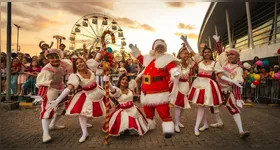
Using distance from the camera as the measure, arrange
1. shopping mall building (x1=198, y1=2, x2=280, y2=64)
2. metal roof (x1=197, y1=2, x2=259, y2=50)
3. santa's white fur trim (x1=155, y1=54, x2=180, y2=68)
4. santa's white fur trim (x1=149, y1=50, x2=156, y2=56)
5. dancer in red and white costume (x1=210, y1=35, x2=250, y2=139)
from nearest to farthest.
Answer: santa's white fur trim (x1=155, y1=54, x2=180, y2=68), dancer in red and white costume (x1=210, y1=35, x2=250, y2=139), santa's white fur trim (x1=149, y1=50, x2=156, y2=56), shopping mall building (x1=198, y1=2, x2=280, y2=64), metal roof (x1=197, y1=2, x2=259, y2=50)

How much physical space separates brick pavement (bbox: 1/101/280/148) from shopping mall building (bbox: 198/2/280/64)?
5.13 m

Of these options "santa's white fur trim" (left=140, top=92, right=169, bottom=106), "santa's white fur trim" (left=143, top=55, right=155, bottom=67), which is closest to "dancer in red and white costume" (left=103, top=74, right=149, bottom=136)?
"santa's white fur trim" (left=140, top=92, right=169, bottom=106)

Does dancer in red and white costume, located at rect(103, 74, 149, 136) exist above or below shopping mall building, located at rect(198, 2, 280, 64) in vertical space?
below

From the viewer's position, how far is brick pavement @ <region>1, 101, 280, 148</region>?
3.72 m

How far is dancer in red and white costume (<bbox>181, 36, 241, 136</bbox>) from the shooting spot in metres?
4.22

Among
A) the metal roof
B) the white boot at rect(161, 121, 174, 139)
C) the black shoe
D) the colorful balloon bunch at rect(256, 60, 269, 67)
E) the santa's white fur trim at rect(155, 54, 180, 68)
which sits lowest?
the black shoe

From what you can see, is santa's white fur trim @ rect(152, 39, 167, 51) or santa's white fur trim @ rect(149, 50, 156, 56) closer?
santa's white fur trim @ rect(152, 39, 167, 51)

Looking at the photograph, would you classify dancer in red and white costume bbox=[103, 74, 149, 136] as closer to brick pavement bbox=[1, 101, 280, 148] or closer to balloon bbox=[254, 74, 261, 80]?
brick pavement bbox=[1, 101, 280, 148]

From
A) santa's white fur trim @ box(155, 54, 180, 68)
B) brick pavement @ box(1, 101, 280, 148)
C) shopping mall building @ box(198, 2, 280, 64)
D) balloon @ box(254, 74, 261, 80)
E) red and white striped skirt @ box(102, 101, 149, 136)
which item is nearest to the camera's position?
brick pavement @ box(1, 101, 280, 148)

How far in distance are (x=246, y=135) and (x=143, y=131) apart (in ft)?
6.07

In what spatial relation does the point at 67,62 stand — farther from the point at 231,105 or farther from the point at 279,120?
the point at 279,120

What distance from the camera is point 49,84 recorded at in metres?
4.00

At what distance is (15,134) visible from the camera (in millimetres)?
4297

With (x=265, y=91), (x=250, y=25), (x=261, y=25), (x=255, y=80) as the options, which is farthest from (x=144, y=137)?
(x=261, y=25)
